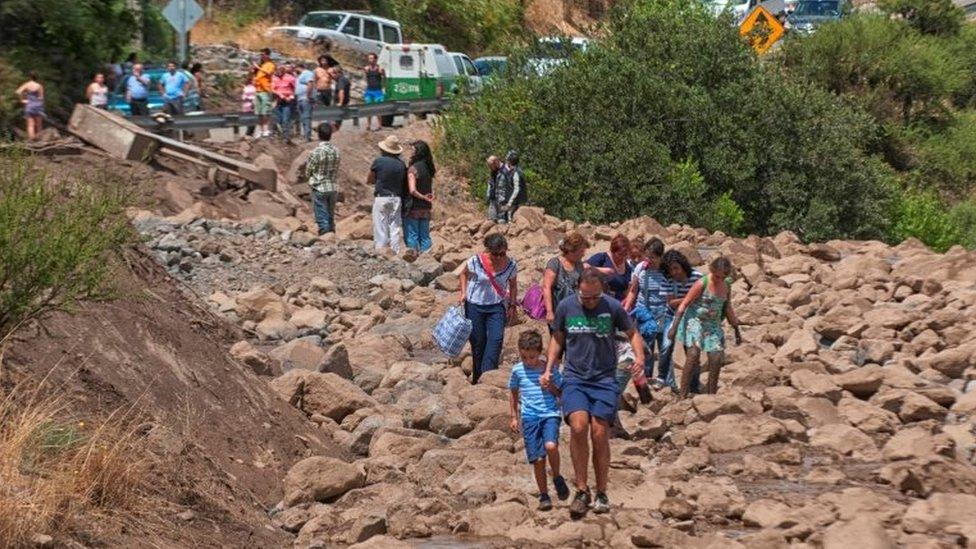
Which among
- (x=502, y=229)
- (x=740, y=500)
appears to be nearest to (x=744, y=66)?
(x=502, y=229)

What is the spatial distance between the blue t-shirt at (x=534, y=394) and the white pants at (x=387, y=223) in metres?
10.5

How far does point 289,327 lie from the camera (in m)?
19.5

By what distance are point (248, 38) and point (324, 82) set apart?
9837 mm

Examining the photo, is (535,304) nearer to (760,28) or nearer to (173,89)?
(173,89)

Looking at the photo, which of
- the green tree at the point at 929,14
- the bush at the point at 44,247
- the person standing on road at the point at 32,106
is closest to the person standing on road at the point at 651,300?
the bush at the point at 44,247

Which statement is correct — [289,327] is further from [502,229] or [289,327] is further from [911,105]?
[911,105]

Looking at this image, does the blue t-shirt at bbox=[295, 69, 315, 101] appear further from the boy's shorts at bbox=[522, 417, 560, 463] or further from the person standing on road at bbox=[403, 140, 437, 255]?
the boy's shorts at bbox=[522, 417, 560, 463]

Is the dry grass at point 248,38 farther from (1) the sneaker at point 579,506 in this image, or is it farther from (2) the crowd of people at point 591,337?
(1) the sneaker at point 579,506

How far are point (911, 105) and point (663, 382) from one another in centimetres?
3415

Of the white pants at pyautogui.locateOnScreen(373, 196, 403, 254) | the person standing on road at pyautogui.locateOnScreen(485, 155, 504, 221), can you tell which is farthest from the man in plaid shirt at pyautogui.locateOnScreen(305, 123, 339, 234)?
Result: the person standing on road at pyautogui.locateOnScreen(485, 155, 504, 221)

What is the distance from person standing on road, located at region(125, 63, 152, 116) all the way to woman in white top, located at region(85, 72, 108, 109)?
488 mm

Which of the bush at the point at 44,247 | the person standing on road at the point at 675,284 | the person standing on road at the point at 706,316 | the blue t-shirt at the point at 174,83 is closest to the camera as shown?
the bush at the point at 44,247

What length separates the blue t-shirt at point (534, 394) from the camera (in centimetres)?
1112

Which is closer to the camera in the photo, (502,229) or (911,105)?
(502,229)
